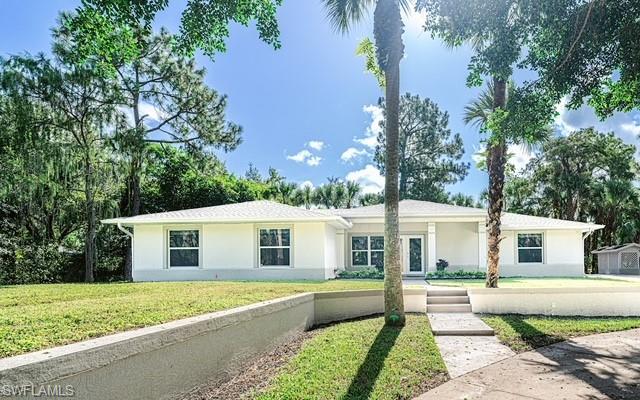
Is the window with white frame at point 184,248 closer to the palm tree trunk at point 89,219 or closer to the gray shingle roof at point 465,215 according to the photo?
the palm tree trunk at point 89,219

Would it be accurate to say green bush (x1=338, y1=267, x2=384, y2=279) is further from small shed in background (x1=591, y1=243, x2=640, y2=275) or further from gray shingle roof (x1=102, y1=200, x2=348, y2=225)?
small shed in background (x1=591, y1=243, x2=640, y2=275)

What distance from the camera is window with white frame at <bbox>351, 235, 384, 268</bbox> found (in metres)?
23.3

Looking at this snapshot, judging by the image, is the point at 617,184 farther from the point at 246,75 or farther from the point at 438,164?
the point at 246,75

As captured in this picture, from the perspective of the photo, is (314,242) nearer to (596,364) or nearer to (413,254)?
(413,254)

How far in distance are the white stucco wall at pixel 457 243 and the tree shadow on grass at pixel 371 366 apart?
14.4m

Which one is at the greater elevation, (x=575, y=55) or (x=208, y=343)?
(x=575, y=55)

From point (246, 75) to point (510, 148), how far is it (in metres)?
20.4

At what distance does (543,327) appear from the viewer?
32.0ft

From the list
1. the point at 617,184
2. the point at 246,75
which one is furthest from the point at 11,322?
the point at 617,184

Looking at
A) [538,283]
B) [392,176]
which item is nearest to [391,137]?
[392,176]

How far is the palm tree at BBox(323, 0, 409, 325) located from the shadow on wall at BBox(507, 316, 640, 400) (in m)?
2.65

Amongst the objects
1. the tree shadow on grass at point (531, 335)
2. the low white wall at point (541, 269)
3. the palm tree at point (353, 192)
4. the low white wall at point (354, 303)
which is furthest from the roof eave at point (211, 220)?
the palm tree at point (353, 192)

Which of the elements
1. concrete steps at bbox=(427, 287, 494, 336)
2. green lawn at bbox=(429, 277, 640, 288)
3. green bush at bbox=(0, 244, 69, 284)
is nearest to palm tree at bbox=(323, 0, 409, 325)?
concrete steps at bbox=(427, 287, 494, 336)

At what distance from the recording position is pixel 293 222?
19.1 meters
